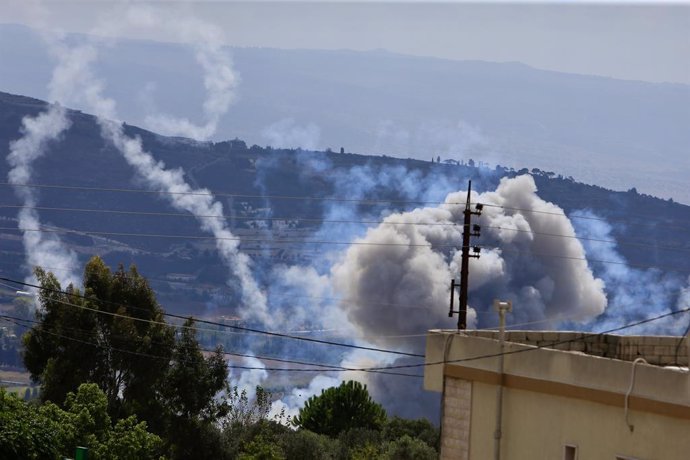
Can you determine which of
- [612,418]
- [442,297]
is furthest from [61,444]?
[442,297]

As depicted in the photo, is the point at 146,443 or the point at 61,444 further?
the point at 146,443

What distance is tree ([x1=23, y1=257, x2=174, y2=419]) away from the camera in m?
64.9

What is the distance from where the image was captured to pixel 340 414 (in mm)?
83188

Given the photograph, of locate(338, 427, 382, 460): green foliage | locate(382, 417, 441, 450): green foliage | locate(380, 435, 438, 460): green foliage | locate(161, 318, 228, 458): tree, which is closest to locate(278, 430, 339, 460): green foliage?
locate(338, 427, 382, 460): green foliage

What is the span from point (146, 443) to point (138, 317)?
19289 mm

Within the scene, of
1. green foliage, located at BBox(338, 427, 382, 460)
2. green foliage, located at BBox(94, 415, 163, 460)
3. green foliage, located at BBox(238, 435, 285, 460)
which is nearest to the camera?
green foliage, located at BBox(94, 415, 163, 460)

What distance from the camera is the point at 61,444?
41.3m

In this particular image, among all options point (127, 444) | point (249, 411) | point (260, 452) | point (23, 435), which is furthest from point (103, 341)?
point (23, 435)

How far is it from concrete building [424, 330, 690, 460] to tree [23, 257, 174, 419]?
138ft

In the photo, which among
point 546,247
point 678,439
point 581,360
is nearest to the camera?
point 678,439

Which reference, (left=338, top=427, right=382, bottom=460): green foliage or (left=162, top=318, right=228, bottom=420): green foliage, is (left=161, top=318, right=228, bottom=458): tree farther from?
(left=338, top=427, right=382, bottom=460): green foliage

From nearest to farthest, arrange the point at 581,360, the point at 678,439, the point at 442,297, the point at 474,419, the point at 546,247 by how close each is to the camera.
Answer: the point at 678,439
the point at 581,360
the point at 474,419
the point at 442,297
the point at 546,247

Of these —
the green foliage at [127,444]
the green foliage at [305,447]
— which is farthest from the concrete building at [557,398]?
the green foliage at [305,447]

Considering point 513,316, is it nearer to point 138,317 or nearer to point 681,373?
point 138,317
